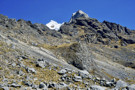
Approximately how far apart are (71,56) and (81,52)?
3268mm

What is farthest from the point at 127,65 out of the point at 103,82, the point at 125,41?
the point at 125,41

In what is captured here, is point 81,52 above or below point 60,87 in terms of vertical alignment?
above

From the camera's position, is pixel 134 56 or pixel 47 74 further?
pixel 134 56

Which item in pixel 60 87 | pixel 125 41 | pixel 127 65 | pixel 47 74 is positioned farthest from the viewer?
pixel 125 41

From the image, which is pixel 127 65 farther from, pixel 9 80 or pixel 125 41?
pixel 125 41

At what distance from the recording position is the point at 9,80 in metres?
14.8

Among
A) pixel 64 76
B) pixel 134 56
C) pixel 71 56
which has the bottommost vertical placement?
pixel 64 76

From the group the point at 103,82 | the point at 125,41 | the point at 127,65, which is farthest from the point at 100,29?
the point at 103,82

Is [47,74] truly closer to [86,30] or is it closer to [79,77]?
[79,77]

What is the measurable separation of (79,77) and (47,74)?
4.59m

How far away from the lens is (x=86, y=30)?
634 ft

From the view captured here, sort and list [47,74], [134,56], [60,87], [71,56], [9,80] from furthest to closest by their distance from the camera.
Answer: [134,56] < [71,56] < [47,74] < [60,87] < [9,80]

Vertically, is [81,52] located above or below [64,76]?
above

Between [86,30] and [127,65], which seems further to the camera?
[86,30]
